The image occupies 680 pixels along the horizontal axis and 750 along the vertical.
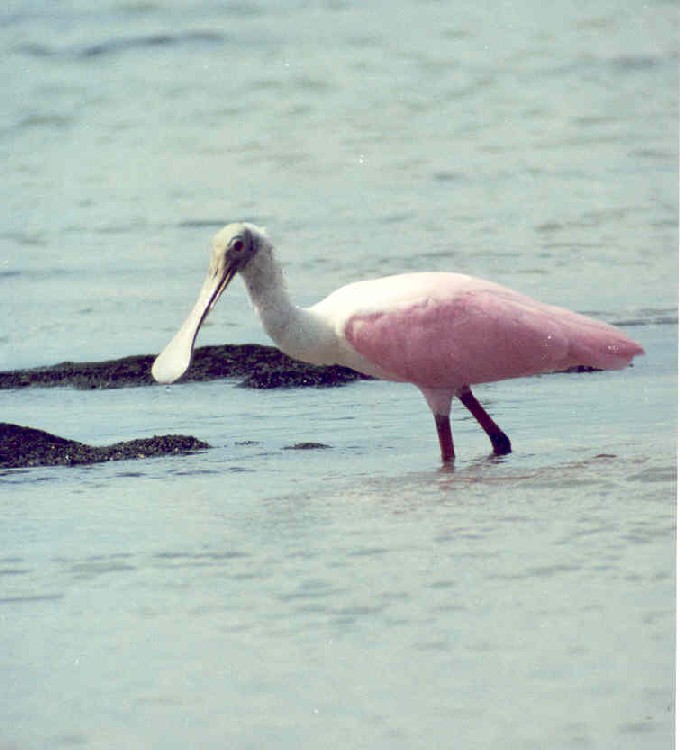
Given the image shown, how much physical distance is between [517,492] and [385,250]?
1.91 feet

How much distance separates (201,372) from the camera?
3.30 m

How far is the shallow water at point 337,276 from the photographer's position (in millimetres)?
2959

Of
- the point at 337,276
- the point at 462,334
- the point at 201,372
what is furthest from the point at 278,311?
the point at 462,334

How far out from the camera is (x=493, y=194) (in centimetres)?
333

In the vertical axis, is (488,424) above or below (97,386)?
below

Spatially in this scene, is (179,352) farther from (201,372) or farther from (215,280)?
(215,280)

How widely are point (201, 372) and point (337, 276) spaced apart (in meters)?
0.40

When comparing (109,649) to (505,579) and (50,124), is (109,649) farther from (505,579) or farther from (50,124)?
(50,124)

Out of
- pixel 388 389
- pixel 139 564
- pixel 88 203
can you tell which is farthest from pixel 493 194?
pixel 139 564

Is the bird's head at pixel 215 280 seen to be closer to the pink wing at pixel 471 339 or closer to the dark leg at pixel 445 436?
the pink wing at pixel 471 339

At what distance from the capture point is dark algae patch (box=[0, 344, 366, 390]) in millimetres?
3262

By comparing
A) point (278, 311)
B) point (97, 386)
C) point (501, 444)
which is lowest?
point (501, 444)

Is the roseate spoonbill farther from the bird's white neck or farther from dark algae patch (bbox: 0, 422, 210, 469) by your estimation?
dark algae patch (bbox: 0, 422, 210, 469)

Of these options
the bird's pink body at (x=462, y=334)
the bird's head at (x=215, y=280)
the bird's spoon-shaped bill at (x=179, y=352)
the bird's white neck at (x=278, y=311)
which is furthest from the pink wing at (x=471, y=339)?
the bird's spoon-shaped bill at (x=179, y=352)
